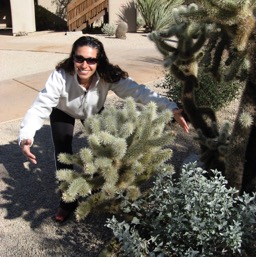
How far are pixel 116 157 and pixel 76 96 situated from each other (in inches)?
31.3

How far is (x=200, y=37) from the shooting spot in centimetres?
287

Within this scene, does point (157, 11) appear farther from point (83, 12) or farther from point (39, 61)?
point (39, 61)

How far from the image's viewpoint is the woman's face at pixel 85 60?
3199mm

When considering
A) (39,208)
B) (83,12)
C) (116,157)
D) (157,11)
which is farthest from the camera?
(83,12)

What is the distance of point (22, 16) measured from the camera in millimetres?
15258

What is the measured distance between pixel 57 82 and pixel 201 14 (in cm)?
134

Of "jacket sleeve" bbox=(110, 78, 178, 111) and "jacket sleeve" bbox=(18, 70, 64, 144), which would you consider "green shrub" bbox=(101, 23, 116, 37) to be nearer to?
"jacket sleeve" bbox=(110, 78, 178, 111)

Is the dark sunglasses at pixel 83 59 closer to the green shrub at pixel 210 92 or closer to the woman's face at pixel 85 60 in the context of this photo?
the woman's face at pixel 85 60

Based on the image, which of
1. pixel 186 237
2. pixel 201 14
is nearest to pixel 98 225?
pixel 186 237

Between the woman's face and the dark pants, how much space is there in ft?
1.53

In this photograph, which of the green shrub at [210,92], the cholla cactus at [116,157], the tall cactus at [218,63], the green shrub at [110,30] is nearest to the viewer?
the tall cactus at [218,63]

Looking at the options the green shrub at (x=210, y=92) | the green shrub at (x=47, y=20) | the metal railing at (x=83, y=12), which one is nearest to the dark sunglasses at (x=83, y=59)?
the green shrub at (x=210, y=92)

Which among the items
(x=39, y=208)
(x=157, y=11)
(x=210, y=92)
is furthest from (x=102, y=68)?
(x=157, y=11)

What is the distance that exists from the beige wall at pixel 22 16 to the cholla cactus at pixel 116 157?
1312cm
